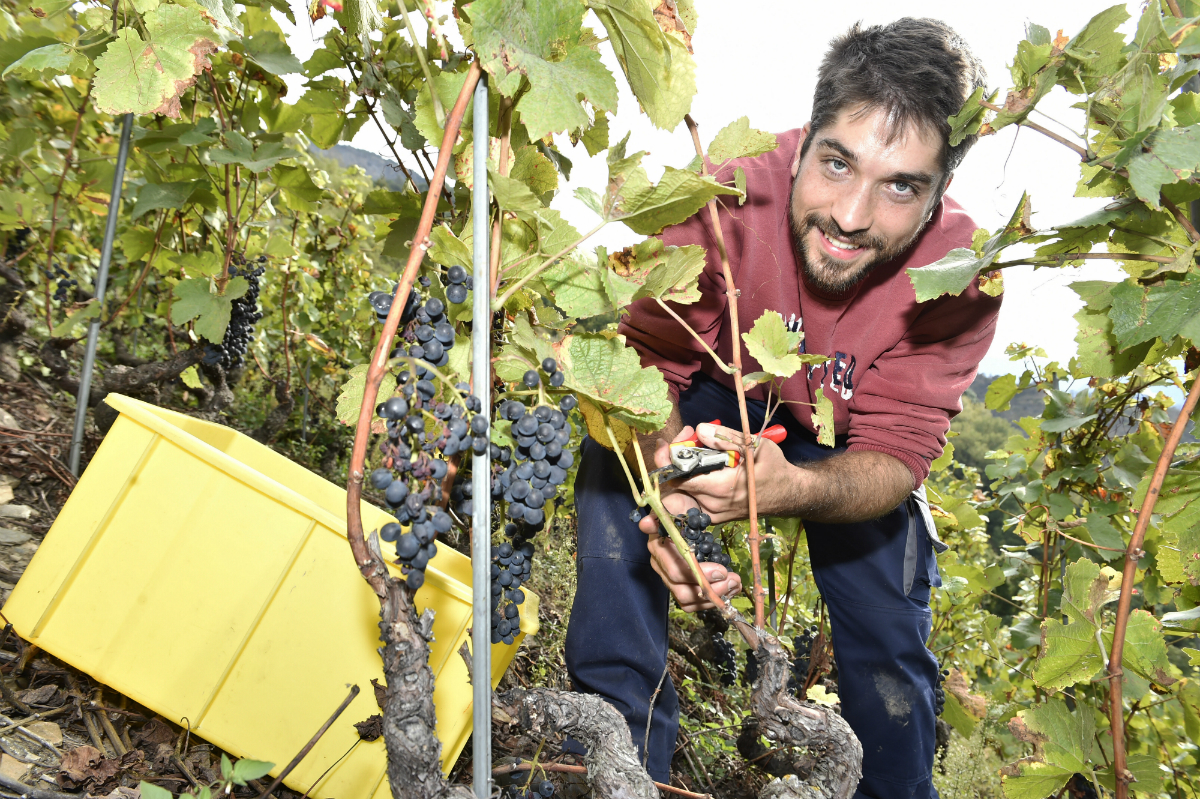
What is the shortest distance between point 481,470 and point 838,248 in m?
1.40

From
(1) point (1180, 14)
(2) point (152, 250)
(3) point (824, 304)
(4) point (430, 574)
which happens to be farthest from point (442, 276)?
(2) point (152, 250)

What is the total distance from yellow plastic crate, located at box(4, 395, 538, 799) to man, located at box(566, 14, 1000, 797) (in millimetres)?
504

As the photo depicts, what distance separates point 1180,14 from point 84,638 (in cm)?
214

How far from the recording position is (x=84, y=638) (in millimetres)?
1204

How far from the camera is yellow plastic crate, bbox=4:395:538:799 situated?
1.21 m

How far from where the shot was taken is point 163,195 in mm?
1864

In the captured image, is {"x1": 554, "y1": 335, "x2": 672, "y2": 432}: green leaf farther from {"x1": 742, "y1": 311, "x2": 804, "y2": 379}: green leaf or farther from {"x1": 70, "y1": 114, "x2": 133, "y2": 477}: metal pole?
{"x1": 70, "y1": 114, "x2": 133, "y2": 477}: metal pole

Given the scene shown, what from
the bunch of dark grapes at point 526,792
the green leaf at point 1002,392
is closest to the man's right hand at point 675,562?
the bunch of dark grapes at point 526,792

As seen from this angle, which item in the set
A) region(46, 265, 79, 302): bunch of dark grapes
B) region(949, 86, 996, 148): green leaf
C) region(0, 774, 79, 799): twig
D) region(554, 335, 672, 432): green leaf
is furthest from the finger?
region(46, 265, 79, 302): bunch of dark grapes

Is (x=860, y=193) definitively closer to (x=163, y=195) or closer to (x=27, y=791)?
(x=163, y=195)

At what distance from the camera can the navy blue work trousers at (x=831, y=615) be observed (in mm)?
1570

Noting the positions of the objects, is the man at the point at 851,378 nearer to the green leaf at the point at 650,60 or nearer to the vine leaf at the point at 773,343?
the vine leaf at the point at 773,343

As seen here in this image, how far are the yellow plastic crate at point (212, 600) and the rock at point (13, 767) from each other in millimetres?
184

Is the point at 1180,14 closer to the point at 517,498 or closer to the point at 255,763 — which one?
the point at 517,498
